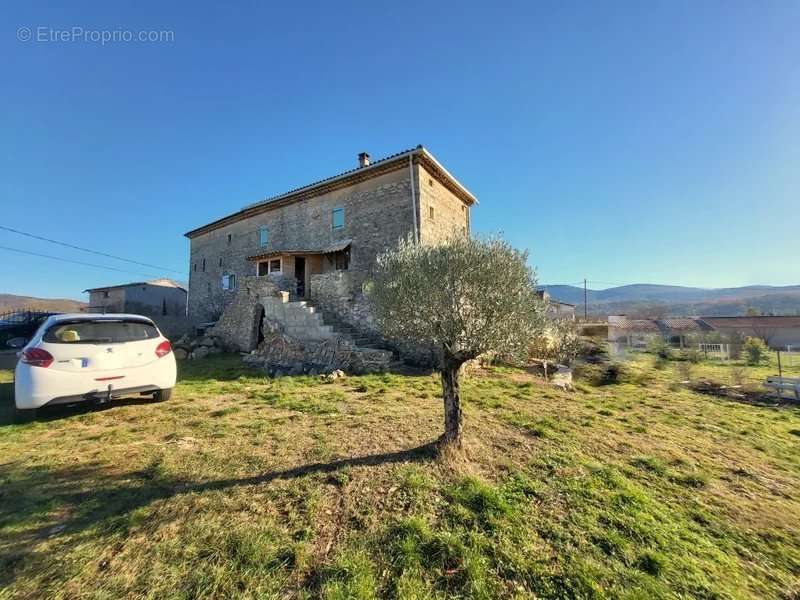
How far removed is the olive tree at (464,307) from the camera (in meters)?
3.90

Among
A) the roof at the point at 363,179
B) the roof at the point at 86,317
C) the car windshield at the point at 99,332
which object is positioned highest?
the roof at the point at 363,179

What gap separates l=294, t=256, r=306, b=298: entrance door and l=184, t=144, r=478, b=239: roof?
3424mm

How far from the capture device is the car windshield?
184 inches

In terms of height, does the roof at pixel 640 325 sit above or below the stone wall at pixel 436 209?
below

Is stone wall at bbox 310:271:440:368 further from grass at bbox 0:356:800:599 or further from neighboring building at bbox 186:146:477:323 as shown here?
grass at bbox 0:356:800:599

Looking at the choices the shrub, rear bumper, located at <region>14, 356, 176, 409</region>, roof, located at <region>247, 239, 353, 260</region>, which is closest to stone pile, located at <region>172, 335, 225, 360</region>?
roof, located at <region>247, 239, 353, 260</region>

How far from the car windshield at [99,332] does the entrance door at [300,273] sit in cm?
1113

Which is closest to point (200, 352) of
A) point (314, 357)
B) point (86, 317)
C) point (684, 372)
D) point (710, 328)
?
point (314, 357)

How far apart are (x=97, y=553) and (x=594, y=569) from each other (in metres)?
3.62

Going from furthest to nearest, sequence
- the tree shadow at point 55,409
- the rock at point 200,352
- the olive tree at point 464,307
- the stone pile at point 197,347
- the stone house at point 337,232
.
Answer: the rock at point 200,352, the stone pile at point 197,347, the stone house at point 337,232, the tree shadow at point 55,409, the olive tree at point 464,307

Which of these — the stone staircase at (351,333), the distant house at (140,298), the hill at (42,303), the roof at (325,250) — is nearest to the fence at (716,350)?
the stone staircase at (351,333)

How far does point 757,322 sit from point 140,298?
56596 mm

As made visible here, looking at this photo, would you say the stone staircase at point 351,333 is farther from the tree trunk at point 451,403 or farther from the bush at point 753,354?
the bush at point 753,354

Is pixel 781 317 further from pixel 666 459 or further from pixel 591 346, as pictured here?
pixel 666 459
